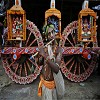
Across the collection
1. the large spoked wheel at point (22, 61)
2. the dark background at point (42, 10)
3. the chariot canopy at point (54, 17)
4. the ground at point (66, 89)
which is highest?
the dark background at point (42, 10)

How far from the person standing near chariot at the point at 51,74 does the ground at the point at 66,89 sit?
1970mm

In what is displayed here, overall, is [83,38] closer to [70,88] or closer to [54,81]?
[70,88]

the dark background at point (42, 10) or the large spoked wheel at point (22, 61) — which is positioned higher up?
the dark background at point (42, 10)

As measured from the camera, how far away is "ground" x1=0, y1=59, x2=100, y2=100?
5387 mm

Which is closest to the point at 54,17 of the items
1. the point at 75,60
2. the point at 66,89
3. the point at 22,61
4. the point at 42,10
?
the point at 75,60

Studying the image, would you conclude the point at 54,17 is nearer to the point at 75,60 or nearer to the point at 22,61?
the point at 75,60

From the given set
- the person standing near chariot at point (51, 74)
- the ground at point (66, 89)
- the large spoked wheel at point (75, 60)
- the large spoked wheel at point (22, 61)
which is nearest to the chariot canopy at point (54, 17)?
the large spoked wheel at point (75, 60)

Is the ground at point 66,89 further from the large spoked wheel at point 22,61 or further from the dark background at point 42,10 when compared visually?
the dark background at point 42,10

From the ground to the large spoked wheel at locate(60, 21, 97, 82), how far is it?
0.80ft

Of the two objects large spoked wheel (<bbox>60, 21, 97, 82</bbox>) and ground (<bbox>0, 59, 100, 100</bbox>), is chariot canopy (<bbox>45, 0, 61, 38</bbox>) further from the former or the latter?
ground (<bbox>0, 59, 100, 100</bbox>)

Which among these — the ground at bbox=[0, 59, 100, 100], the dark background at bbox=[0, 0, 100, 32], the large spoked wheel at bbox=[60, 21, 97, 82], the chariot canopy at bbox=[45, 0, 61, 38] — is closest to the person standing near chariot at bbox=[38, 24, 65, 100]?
the ground at bbox=[0, 59, 100, 100]

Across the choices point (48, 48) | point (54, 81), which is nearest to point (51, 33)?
point (48, 48)

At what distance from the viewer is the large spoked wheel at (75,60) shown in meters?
6.14

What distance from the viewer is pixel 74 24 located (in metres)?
6.26
